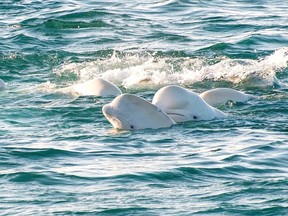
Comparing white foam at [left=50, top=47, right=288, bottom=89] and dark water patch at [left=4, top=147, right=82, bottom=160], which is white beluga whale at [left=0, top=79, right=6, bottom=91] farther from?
dark water patch at [left=4, top=147, right=82, bottom=160]

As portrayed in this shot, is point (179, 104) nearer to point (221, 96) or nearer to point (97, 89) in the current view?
point (221, 96)

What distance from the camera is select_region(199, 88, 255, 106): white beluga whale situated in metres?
17.4

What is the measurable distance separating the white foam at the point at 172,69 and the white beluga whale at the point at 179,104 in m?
3.70

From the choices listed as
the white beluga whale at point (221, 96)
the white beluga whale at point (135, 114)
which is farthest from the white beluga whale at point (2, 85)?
the white beluga whale at point (135, 114)

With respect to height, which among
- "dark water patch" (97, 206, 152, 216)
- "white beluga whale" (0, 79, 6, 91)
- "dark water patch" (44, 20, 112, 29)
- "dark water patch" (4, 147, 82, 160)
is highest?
"dark water patch" (97, 206, 152, 216)

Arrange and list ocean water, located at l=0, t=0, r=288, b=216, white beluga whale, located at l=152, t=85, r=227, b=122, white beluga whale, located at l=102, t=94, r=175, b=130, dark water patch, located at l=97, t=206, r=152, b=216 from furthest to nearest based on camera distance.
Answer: white beluga whale, located at l=152, t=85, r=227, b=122 < white beluga whale, located at l=102, t=94, r=175, b=130 < ocean water, located at l=0, t=0, r=288, b=216 < dark water patch, located at l=97, t=206, r=152, b=216

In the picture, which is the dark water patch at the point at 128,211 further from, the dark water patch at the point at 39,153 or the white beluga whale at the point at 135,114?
the white beluga whale at the point at 135,114

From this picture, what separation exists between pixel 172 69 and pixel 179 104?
5.40 meters

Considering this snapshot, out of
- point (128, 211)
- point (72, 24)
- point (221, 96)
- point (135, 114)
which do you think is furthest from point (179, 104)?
point (72, 24)

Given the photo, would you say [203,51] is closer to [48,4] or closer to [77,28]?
[77,28]

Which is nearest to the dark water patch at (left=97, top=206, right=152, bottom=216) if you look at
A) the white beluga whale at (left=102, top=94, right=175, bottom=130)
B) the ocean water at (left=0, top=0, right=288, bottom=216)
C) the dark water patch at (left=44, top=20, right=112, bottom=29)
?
the ocean water at (left=0, top=0, right=288, bottom=216)

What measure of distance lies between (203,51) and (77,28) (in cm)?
461

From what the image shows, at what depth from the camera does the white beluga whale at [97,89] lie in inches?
727

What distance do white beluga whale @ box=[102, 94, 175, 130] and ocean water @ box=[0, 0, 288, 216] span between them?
160 mm
